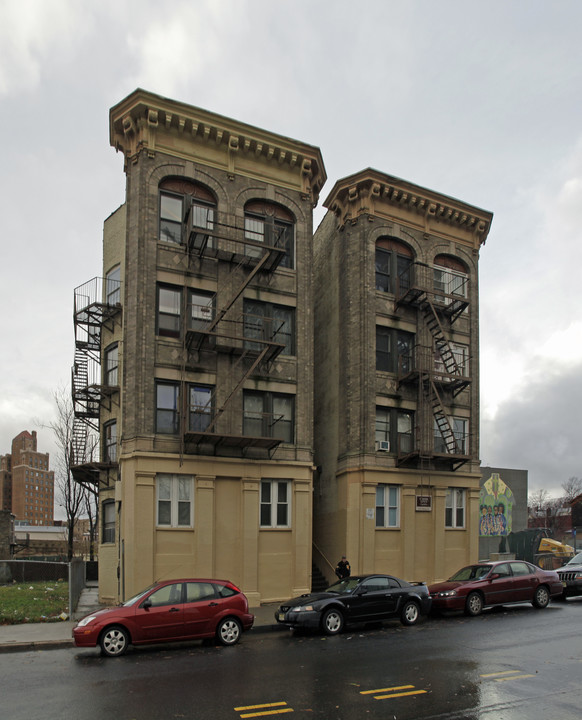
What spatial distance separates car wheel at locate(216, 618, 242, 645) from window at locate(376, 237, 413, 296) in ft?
52.8

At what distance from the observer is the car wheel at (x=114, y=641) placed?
1363 cm

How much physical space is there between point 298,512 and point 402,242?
40.5ft

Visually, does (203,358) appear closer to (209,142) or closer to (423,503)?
(209,142)

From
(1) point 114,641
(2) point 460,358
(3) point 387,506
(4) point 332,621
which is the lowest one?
(4) point 332,621

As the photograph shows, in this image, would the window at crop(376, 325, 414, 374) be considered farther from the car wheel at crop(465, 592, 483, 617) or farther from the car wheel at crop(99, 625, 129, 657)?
the car wheel at crop(99, 625, 129, 657)

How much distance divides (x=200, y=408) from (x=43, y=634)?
836 cm

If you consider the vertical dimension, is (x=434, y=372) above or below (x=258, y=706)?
above

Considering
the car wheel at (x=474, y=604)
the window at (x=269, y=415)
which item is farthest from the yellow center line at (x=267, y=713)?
the window at (x=269, y=415)

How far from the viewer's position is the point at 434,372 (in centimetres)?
2675

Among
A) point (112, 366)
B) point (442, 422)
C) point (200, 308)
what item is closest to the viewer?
point (200, 308)

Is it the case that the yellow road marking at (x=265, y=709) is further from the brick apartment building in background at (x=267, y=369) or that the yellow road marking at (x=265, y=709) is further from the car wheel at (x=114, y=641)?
the brick apartment building in background at (x=267, y=369)

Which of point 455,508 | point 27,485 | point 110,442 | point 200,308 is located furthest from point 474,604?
point 27,485

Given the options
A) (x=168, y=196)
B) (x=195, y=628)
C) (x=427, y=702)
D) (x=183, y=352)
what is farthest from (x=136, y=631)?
(x=168, y=196)

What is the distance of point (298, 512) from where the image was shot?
2359cm
